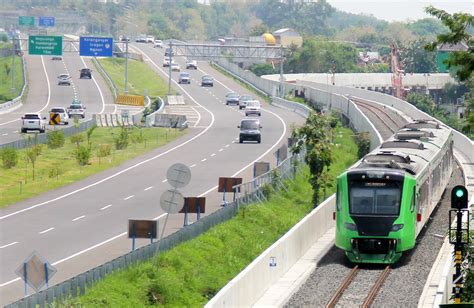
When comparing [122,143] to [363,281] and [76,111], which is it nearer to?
[76,111]

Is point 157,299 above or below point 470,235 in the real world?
below

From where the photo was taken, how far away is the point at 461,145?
72875mm

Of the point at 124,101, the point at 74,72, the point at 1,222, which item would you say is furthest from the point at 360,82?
the point at 1,222

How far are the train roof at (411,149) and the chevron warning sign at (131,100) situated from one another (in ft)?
193

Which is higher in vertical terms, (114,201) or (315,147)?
(315,147)

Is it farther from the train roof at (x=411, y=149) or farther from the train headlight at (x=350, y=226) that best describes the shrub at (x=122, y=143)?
the train headlight at (x=350, y=226)

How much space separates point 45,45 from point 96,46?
20.3 ft

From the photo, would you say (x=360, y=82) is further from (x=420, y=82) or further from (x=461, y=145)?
(x=461, y=145)

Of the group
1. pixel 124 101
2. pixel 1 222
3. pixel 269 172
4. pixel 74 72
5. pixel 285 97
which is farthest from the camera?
pixel 74 72

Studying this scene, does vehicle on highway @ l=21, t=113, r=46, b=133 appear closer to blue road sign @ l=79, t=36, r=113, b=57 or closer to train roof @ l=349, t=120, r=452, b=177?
train roof @ l=349, t=120, r=452, b=177

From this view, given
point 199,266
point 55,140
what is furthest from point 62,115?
point 199,266

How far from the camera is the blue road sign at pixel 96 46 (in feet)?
378

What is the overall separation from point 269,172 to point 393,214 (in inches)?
699

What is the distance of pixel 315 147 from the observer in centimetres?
5431
